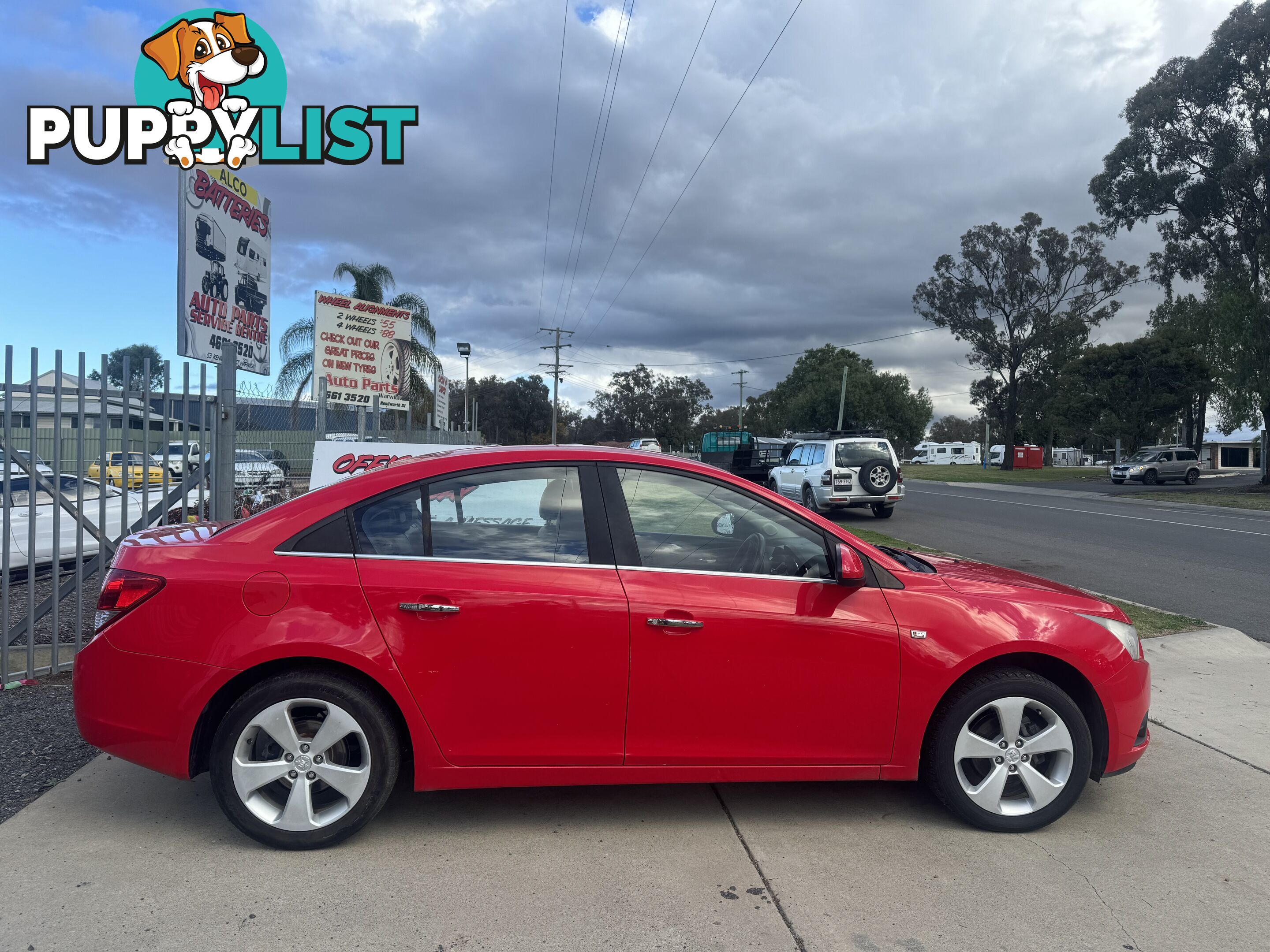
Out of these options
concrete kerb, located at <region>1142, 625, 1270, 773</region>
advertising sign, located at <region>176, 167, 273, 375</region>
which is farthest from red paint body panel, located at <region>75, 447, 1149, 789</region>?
advertising sign, located at <region>176, 167, 273, 375</region>

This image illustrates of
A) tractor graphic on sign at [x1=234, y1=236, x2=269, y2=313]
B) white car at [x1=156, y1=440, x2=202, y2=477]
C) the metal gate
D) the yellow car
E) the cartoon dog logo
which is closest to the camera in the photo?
the metal gate

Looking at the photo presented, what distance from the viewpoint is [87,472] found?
621 cm

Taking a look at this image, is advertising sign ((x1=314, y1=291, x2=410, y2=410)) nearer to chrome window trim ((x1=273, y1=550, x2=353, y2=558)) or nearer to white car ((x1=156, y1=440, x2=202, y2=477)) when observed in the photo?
white car ((x1=156, y1=440, x2=202, y2=477))

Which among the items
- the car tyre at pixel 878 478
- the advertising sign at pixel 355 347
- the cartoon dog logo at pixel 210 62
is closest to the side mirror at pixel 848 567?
the cartoon dog logo at pixel 210 62

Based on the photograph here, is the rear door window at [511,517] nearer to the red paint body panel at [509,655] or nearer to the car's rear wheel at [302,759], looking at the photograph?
the red paint body panel at [509,655]

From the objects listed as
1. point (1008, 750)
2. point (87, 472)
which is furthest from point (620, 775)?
point (87, 472)

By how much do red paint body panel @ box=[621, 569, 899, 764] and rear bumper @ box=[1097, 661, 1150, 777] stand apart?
96cm

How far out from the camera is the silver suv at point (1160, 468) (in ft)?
130

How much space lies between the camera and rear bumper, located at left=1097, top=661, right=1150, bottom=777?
3633 mm

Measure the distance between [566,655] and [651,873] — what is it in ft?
2.86

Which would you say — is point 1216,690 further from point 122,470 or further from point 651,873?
point 122,470

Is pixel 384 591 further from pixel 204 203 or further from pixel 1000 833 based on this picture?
pixel 204 203

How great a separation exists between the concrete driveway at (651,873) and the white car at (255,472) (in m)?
4.77

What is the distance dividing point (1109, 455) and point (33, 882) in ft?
335
